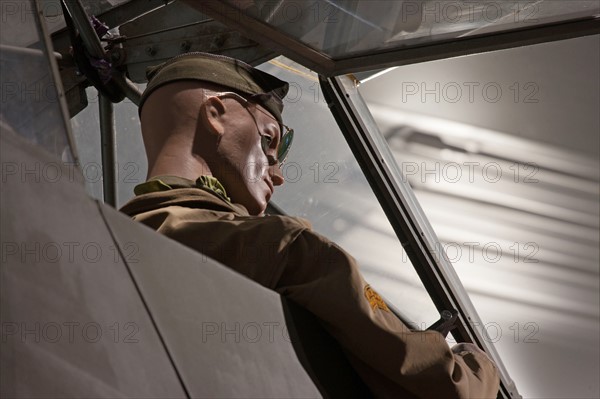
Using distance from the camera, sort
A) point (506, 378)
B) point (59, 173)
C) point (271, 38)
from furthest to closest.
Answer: point (506, 378)
point (271, 38)
point (59, 173)

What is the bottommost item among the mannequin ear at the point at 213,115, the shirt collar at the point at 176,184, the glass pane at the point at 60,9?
the shirt collar at the point at 176,184

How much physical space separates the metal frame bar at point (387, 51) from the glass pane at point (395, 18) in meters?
0.02

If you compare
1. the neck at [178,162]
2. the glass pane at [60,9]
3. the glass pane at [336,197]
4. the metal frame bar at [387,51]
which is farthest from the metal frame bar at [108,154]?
the neck at [178,162]

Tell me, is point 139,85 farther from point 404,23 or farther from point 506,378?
point 506,378

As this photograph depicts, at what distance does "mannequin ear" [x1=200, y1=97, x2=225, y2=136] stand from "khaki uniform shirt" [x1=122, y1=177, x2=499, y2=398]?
77 centimetres

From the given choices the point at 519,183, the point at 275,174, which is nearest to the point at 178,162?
the point at 275,174

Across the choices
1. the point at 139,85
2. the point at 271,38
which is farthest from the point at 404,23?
the point at 139,85

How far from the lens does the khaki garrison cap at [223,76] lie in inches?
141

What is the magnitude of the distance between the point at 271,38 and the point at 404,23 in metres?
0.49

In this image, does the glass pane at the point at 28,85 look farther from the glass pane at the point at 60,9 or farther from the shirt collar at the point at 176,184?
the glass pane at the point at 60,9

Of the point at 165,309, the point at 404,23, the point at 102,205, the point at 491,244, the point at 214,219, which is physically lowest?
the point at 165,309

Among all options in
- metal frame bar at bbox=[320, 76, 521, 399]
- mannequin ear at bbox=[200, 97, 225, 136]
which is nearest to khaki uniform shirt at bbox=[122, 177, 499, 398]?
mannequin ear at bbox=[200, 97, 225, 136]

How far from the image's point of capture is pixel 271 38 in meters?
3.75

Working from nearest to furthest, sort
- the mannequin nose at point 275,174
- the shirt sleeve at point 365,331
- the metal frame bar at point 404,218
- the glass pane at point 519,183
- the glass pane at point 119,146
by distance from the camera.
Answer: the shirt sleeve at point 365,331
the mannequin nose at point 275,174
the metal frame bar at point 404,218
the glass pane at point 519,183
the glass pane at point 119,146
